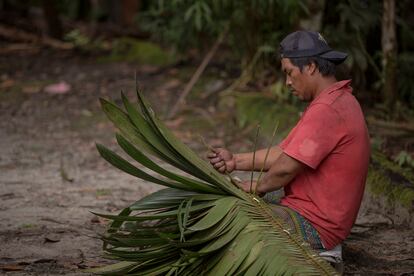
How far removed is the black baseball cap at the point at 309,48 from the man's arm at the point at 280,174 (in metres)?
0.51

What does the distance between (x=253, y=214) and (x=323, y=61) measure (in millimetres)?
828

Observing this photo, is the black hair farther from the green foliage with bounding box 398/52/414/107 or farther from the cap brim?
the green foliage with bounding box 398/52/414/107

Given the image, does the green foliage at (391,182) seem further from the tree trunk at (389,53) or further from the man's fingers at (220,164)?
the man's fingers at (220,164)

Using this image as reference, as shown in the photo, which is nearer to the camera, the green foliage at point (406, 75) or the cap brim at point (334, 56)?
the cap brim at point (334, 56)

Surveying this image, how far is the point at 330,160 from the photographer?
3.63 meters

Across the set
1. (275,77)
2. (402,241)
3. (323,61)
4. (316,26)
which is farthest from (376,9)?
(323,61)

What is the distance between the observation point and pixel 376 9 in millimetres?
7527

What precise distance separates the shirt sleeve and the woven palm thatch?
300mm

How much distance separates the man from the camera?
3.54 m

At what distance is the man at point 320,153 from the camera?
3.54 m

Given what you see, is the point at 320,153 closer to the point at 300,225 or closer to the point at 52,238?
the point at 300,225


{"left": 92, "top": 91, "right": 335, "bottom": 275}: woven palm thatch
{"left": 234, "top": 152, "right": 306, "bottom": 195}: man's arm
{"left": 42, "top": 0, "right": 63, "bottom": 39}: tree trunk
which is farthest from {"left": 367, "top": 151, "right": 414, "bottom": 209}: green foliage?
{"left": 42, "top": 0, "right": 63, "bottom": 39}: tree trunk

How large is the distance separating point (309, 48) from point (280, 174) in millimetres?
623

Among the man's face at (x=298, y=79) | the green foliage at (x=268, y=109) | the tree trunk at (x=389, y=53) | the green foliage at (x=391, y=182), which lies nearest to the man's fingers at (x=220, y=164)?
the man's face at (x=298, y=79)
